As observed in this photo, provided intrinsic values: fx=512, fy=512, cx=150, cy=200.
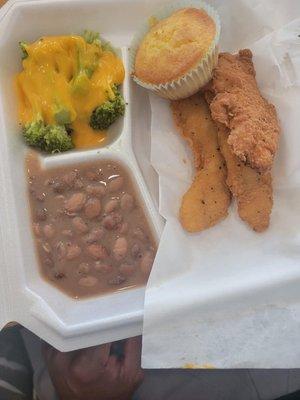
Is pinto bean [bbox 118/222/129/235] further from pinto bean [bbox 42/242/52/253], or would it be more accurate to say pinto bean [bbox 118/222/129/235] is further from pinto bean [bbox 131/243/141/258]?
pinto bean [bbox 42/242/52/253]

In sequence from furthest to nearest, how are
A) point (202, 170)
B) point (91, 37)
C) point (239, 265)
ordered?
point (91, 37) < point (202, 170) < point (239, 265)

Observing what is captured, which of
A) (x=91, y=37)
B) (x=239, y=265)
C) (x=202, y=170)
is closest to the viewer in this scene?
(x=239, y=265)

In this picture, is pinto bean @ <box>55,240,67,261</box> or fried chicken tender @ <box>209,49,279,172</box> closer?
fried chicken tender @ <box>209,49,279,172</box>

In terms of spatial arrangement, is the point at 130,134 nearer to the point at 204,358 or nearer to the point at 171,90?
the point at 171,90

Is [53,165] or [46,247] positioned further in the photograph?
[53,165]

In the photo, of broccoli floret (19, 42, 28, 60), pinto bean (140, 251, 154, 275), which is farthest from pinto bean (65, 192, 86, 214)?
broccoli floret (19, 42, 28, 60)

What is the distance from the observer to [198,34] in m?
1.90

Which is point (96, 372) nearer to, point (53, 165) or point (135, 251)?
point (135, 251)

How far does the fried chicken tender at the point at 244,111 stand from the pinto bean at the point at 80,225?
0.61 metres

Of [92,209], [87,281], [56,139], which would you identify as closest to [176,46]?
[56,139]

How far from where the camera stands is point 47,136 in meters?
1.96

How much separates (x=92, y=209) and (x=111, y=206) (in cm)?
7

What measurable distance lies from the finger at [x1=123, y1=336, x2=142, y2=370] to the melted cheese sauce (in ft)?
2.57

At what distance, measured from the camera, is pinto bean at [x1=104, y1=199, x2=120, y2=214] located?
1918 millimetres
